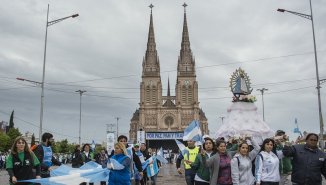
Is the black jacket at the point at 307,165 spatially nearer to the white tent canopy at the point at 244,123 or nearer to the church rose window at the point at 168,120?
the white tent canopy at the point at 244,123

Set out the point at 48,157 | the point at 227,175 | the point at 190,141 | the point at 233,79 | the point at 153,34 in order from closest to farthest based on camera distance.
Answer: the point at 227,175, the point at 48,157, the point at 190,141, the point at 233,79, the point at 153,34

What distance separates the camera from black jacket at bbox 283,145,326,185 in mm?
6988

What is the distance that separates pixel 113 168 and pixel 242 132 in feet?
22.1

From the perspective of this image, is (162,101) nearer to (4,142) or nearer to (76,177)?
(4,142)

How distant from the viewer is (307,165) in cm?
702

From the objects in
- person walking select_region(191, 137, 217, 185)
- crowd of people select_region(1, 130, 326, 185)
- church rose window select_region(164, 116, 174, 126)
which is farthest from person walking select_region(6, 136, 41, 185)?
church rose window select_region(164, 116, 174, 126)

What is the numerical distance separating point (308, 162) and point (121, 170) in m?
3.08

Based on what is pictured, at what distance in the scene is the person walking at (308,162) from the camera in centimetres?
699

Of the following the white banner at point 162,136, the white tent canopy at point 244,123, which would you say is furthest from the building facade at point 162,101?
the white tent canopy at point 244,123

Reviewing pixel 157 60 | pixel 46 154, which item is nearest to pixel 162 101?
pixel 157 60

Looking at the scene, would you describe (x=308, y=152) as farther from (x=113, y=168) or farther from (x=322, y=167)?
(x=113, y=168)

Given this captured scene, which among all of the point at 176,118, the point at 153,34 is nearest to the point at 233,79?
the point at 176,118

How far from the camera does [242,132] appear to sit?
13641 millimetres

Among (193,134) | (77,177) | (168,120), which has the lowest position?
(77,177)
